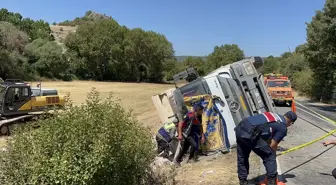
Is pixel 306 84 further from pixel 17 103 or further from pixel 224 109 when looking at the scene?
pixel 224 109

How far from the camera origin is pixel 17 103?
1941cm

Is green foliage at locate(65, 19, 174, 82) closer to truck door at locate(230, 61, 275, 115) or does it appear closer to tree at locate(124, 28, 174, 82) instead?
tree at locate(124, 28, 174, 82)

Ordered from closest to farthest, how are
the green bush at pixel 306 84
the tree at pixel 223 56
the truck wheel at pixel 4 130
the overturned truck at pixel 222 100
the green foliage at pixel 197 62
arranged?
the overturned truck at pixel 222 100 → the truck wheel at pixel 4 130 → the green bush at pixel 306 84 → the green foliage at pixel 197 62 → the tree at pixel 223 56

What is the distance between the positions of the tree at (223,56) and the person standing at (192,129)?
108 meters

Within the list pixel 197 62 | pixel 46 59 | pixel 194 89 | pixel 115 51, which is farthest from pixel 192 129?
pixel 197 62

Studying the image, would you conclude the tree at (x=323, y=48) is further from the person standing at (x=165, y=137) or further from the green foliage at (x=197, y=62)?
the green foliage at (x=197, y=62)

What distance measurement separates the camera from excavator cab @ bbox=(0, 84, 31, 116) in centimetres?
1888

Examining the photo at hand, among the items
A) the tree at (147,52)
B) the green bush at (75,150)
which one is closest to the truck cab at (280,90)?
the green bush at (75,150)

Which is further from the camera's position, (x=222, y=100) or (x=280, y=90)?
(x=280, y=90)

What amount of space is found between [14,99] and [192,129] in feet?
40.4

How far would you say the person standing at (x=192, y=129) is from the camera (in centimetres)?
977

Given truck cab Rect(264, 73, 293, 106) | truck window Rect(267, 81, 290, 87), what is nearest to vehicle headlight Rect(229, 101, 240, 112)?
truck cab Rect(264, 73, 293, 106)

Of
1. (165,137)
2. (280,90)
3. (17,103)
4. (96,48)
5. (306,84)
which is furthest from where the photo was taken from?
(96,48)

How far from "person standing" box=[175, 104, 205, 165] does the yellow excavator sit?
9.81 meters
